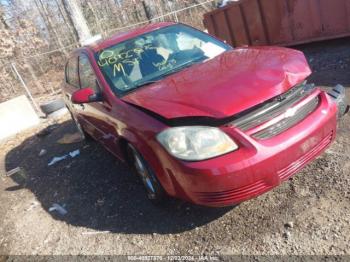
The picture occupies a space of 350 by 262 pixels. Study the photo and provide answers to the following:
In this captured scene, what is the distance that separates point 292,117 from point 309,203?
0.81 metres

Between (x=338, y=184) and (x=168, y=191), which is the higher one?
(x=168, y=191)

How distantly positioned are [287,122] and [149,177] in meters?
1.41

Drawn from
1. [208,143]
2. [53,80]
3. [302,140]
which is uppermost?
[208,143]

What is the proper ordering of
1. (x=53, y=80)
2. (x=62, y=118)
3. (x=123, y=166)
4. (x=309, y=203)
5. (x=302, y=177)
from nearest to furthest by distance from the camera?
1. (x=309, y=203)
2. (x=302, y=177)
3. (x=123, y=166)
4. (x=62, y=118)
5. (x=53, y=80)

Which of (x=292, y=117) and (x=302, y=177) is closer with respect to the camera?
(x=292, y=117)

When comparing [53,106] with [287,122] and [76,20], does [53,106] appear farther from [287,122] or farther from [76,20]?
[287,122]

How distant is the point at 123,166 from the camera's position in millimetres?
5230

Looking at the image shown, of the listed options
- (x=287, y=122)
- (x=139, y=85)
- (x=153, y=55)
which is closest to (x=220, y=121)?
(x=287, y=122)

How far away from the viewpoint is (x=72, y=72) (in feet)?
19.6

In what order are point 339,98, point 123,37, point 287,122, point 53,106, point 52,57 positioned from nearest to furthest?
point 287,122 < point 339,98 < point 123,37 < point 53,106 < point 52,57

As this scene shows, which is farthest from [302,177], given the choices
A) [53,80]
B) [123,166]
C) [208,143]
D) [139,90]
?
[53,80]

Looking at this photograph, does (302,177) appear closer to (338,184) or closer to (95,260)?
(338,184)

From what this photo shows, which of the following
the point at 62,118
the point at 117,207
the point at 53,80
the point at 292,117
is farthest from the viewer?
the point at 53,80

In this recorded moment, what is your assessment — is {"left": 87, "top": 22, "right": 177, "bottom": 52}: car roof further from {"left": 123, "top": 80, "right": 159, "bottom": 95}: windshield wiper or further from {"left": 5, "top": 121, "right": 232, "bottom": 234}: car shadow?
{"left": 5, "top": 121, "right": 232, "bottom": 234}: car shadow
